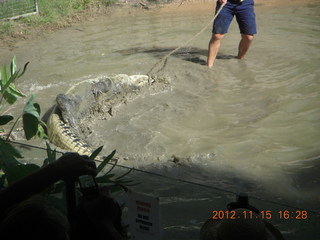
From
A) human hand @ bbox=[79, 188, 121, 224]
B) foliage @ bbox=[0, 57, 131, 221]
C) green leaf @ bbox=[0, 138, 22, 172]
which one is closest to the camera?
human hand @ bbox=[79, 188, 121, 224]

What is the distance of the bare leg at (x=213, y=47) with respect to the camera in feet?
20.2

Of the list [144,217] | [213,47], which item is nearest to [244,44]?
[213,47]

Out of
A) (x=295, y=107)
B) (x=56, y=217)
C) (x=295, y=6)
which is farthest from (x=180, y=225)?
(x=295, y=6)

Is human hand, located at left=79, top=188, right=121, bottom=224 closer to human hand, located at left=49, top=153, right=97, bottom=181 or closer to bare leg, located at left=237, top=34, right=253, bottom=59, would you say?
human hand, located at left=49, top=153, right=97, bottom=181

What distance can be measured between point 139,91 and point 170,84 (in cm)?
52

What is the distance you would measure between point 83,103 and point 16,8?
6753mm

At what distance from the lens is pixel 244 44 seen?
253 inches

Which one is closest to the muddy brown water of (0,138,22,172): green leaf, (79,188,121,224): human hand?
(79,188,121,224): human hand

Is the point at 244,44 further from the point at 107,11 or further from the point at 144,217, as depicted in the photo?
the point at 107,11

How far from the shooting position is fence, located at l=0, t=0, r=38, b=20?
400 inches

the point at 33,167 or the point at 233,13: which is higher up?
the point at 233,13

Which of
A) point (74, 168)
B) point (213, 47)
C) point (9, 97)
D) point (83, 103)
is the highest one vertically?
point (74, 168)

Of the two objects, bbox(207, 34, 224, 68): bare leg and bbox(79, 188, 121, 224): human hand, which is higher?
bbox(79, 188, 121, 224): human hand

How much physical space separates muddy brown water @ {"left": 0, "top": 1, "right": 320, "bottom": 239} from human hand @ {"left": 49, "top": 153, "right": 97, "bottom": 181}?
46 centimetres
